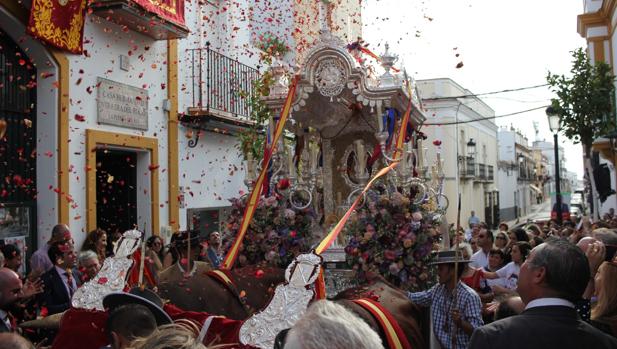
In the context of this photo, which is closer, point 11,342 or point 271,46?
point 11,342

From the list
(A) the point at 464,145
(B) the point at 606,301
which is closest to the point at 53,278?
(B) the point at 606,301

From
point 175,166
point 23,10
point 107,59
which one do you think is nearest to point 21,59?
point 23,10

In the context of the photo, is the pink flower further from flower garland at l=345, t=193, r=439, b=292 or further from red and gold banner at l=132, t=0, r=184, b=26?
red and gold banner at l=132, t=0, r=184, b=26

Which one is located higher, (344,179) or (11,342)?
(344,179)

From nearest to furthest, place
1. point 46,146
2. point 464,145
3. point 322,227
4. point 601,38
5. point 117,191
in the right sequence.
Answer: point 322,227, point 46,146, point 117,191, point 601,38, point 464,145

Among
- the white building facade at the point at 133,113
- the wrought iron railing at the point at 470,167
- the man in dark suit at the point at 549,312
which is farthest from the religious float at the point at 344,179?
the wrought iron railing at the point at 470,167

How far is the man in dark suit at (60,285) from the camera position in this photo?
19.9 ft

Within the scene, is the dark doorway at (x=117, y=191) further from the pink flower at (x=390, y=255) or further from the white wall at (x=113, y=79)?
the pink flower at (x=390, y=255)

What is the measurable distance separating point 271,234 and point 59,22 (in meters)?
→ 4.40

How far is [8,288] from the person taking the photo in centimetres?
421

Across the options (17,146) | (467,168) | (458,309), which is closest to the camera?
(458,309)

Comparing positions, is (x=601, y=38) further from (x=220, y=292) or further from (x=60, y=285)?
(x=60, y=285)

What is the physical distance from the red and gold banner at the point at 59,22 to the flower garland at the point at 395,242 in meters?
4.96

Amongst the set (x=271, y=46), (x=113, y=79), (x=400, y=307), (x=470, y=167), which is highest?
(x=271, y=46)
